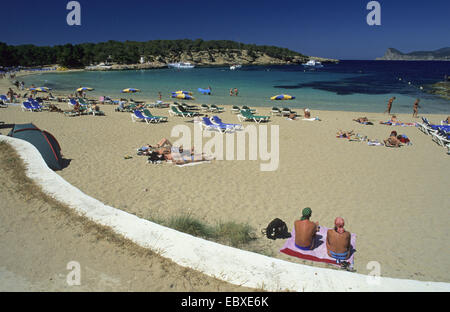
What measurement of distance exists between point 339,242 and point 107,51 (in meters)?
129

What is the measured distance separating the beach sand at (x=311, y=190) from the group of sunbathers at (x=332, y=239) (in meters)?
0.29

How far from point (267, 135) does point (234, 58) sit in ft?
476

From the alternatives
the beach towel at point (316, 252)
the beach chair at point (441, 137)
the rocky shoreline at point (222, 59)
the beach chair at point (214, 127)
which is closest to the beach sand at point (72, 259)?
the beach towel at point (316, 252)

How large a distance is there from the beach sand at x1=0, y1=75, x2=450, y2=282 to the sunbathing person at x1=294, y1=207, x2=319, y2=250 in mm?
303

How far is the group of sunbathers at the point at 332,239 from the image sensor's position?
4172 millimetres

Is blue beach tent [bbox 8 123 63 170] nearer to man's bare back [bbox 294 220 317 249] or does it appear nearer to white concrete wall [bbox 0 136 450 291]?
white concrete wall [bbox 0 136 450 291]

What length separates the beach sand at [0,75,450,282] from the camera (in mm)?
4758

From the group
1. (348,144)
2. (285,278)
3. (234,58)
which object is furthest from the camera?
(234,58)

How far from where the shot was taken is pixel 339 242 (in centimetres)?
418

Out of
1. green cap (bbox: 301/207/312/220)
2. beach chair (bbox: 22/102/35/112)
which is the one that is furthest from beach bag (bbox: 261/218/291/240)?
beach chair (bbox: 22/102/35/112)

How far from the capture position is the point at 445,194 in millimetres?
6781
